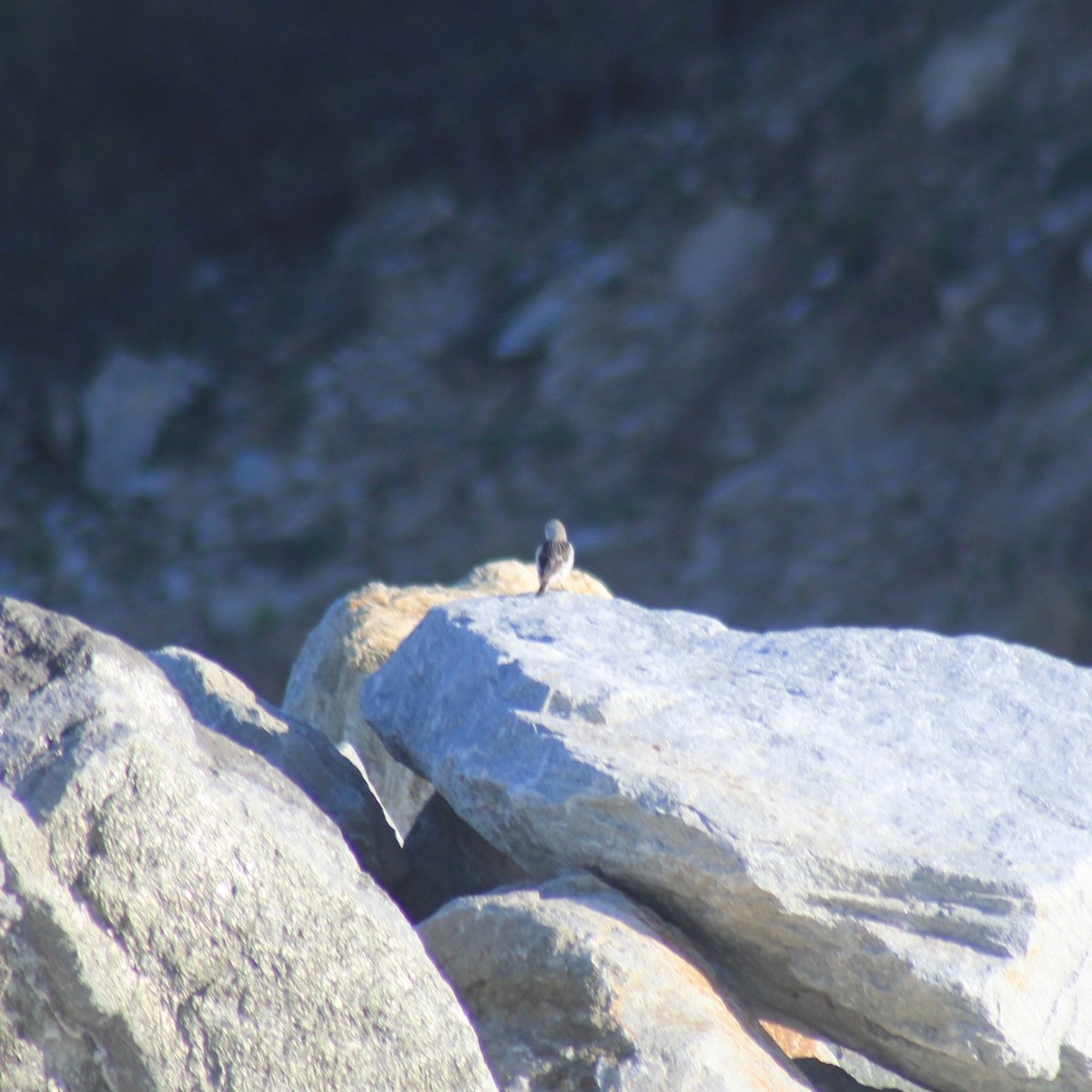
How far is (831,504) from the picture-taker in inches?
442

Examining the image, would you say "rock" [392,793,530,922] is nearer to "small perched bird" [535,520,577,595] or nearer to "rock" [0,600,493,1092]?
"rock" [0,600,493,1092]

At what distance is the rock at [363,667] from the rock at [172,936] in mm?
2187

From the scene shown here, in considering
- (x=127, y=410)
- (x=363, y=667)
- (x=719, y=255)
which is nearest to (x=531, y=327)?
(x=719, y=255)

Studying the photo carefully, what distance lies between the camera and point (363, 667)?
563cm

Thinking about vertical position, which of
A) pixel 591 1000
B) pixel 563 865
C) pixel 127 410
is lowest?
pixel 591 1000

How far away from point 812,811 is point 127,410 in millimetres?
10096

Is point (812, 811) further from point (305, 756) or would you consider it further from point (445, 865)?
point (305, 756)

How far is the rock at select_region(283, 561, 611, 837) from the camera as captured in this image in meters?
5.56

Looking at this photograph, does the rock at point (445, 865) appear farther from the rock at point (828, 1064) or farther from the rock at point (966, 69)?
the rock at point (966, 69)

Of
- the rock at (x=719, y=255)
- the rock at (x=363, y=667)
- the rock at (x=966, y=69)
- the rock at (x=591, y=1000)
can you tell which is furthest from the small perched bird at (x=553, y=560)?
the rock at (x=966, y=69)

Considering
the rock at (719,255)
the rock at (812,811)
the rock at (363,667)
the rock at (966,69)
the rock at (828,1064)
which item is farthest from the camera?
the rock at (719,255)

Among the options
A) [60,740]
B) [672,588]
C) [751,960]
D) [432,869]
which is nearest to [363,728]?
[432,869]

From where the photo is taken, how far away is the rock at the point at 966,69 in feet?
36.7

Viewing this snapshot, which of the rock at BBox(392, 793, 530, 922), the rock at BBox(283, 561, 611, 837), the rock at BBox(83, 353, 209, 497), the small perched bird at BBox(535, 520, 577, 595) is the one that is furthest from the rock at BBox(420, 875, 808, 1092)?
the rock at BBox(83, 353, 209, 497)
